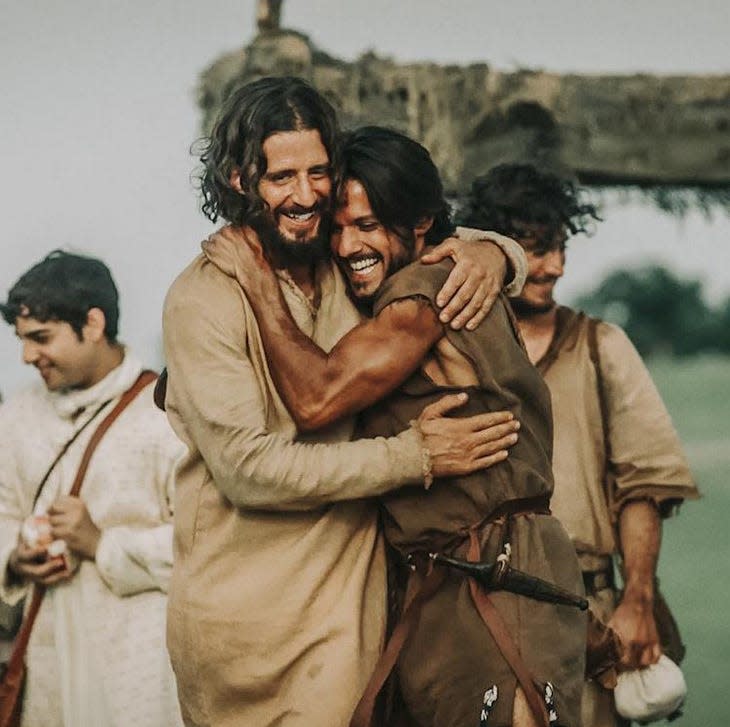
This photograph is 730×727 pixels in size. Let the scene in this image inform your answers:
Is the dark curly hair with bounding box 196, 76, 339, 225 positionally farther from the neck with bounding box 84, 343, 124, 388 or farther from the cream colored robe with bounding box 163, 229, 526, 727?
the neck with bounding box 84, 343, 124, 388

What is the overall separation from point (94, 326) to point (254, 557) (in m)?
2.00

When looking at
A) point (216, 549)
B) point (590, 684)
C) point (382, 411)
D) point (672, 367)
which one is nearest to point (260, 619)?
point (216, 549)

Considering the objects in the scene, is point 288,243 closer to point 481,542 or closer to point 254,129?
point 254,129

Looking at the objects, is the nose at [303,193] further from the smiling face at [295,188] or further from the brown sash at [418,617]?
the brown sash at [418,617]

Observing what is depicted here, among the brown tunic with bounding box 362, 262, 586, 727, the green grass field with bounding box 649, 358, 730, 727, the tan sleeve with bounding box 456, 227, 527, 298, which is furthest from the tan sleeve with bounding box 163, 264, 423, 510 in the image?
the green grass field with bounding box 649, 358, 730, 727

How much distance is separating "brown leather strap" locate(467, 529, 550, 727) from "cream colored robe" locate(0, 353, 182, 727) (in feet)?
5.83

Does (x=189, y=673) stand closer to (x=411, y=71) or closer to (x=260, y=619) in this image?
(x=260, y=619)

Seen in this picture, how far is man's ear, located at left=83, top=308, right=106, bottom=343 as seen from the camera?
6617 millimetres

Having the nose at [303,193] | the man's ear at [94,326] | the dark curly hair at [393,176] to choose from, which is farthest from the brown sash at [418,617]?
the man's ear at [94,326]

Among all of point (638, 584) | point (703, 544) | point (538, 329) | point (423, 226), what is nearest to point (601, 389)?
point (538, 329)

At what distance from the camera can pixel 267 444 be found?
4.65 m

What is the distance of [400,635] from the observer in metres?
4.79

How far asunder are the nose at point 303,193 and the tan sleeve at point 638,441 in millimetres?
1729

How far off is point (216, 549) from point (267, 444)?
14.4 inches
